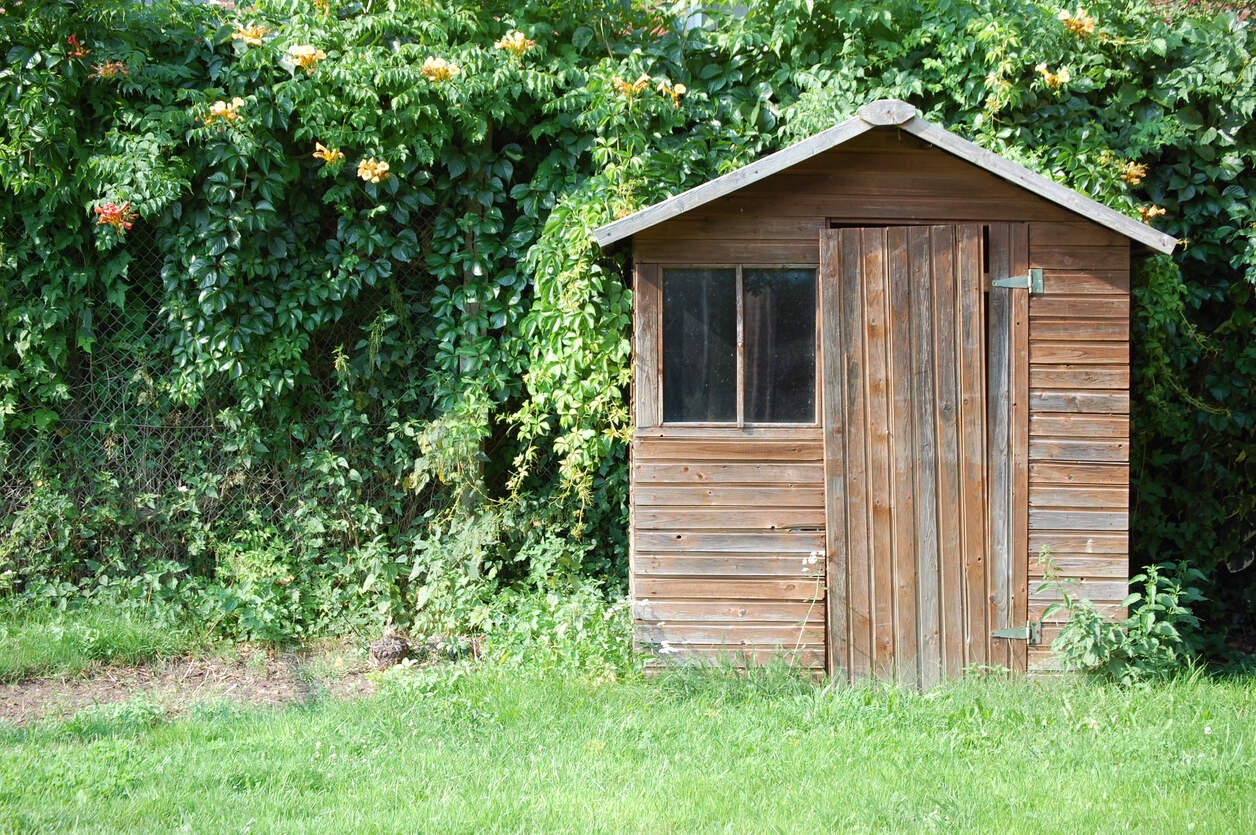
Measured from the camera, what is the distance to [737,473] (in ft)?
19.0

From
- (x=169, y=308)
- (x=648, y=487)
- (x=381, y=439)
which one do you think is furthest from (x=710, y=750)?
(x=169, y=308)

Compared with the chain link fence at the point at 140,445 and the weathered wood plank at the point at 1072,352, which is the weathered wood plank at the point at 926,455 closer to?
the weathered wood plank at the point at 1072,352

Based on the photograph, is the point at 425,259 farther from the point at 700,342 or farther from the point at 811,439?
the point at 811,439

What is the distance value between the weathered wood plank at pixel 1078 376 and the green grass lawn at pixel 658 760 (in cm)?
166

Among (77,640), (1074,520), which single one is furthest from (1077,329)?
(77,640)

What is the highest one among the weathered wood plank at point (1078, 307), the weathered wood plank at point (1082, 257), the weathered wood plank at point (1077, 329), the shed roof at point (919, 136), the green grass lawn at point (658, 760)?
the shed roof at point (919, 136)

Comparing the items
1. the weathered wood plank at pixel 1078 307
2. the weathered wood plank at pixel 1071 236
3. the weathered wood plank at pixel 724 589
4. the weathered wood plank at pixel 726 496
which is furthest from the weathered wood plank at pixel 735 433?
the weathered wood plank at pixel 1071 236

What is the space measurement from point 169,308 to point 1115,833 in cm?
612

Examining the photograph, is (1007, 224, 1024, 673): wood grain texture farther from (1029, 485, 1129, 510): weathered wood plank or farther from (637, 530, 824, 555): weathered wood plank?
(637, 530, 824, 555): weathered wood plank

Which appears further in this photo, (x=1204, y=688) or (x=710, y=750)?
(x=1204, y=688)

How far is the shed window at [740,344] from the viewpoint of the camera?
5.80 meters

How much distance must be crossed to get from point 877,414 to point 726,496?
0.96 metres

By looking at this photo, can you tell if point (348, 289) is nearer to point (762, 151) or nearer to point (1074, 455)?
point (762, 151)

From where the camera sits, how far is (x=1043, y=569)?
5.74 metres
